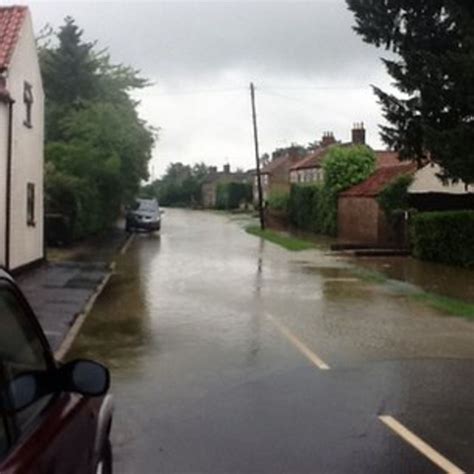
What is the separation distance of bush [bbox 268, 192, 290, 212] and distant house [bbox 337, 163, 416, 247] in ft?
47.5

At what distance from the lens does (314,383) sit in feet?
28.3

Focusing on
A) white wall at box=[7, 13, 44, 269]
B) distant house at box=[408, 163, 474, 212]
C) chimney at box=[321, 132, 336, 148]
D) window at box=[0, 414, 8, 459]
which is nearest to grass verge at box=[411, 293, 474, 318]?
white wall at box=[7, 13, 44, 269]

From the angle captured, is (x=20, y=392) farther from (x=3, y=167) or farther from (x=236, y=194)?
(x=236, y=194)

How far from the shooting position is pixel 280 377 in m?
8.96

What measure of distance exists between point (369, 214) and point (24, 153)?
794 inches

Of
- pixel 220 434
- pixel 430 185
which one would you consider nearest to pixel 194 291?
pixel 220 434

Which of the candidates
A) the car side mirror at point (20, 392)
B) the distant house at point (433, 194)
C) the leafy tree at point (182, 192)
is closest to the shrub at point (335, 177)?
the distant house at point (433, 194)

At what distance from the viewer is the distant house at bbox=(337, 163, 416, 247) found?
35.4 meters

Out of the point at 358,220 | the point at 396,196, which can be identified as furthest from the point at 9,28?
the point at 358,220

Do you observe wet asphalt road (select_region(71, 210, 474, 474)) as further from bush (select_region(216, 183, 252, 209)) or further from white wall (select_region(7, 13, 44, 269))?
bush (select_region(216, 183, 252, 209))

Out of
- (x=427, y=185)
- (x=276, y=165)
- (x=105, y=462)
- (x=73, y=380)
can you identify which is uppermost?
(x=276, y=165)

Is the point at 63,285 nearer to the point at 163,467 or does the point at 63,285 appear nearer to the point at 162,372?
the point at 162,372

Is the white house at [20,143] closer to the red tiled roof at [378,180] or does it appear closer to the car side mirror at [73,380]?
the car side mirror at [73,380]

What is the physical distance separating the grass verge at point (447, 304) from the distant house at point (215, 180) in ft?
297
